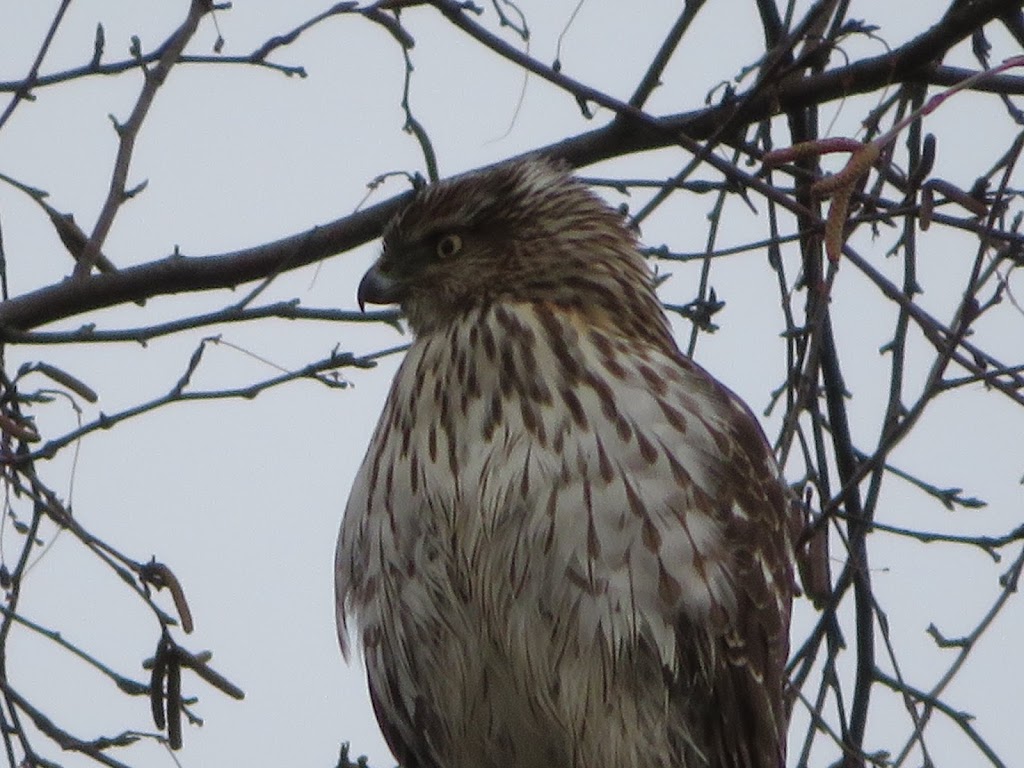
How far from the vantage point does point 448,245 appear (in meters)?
4.39

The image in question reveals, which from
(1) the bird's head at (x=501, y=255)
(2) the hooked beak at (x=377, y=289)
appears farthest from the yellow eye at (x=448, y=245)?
(2) the hooked beak at (x=377, y=289)

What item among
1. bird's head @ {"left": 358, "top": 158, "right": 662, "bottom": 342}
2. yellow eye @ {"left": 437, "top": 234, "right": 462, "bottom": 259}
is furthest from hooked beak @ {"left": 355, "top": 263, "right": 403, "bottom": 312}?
yellow eye @ {"left": 437, "top": 234, "right": 462, "bottom": 259}

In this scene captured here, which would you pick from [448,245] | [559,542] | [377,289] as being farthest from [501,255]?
[559,542]

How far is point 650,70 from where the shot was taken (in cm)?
402

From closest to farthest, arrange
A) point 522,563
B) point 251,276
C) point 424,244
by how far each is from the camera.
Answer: point 522,563 < point 251,276 < point 424,244

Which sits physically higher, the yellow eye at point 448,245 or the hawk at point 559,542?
the yellow eye at point 448,245

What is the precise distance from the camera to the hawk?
3795 mm

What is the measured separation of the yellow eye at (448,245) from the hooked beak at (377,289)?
13 centimetres

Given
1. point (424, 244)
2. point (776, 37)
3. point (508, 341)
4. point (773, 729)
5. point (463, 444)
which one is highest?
point (776, 37)

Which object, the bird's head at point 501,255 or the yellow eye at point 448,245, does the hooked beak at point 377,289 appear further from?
the yellow eye at point 448,245

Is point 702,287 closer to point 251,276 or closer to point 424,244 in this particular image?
point 424,244

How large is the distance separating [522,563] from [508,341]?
1.87 ft

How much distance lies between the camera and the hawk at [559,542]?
149 inches

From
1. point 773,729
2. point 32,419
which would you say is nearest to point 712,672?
point 773,729
